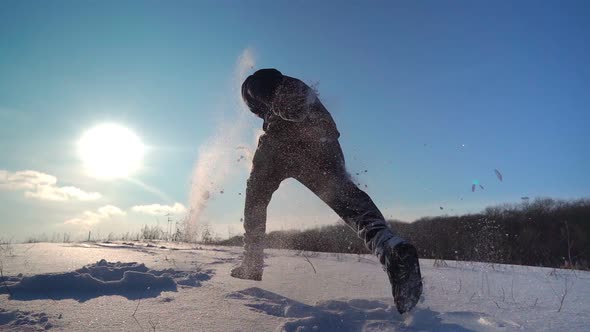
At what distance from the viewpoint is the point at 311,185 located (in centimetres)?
257

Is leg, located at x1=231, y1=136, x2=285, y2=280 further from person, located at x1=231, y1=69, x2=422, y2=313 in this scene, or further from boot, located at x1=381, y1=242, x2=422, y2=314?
boot, located at x1=381, y1=242, x2=422, y2=314

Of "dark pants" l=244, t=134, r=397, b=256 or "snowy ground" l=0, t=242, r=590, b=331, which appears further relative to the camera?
"dark pants" l=244, t=134, r=397, b=256

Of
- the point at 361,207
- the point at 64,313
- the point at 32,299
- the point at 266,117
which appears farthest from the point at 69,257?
the point at 361,207

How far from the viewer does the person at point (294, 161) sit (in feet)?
7.41

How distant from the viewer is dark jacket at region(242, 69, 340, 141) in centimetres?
252

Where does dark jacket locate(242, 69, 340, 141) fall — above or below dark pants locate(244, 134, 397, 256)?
above

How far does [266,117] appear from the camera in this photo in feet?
9.27

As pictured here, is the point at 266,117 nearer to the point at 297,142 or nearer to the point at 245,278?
the point at 297,142

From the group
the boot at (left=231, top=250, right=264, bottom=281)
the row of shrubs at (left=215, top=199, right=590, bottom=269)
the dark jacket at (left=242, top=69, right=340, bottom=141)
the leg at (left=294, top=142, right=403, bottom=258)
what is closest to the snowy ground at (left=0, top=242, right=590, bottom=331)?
the boot at (left=231, top=250, right=264, bottom=281)

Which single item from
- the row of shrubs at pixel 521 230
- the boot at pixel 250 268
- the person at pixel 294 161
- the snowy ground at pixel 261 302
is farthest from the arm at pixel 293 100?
the row of shrubs at pixel 521 230

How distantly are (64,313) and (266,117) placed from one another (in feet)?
5.52

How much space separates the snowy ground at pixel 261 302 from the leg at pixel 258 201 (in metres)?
0.12

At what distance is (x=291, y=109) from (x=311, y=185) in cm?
50

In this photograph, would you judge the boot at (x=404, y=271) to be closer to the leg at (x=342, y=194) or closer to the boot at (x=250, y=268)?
the leg at (x=342, y=194)
